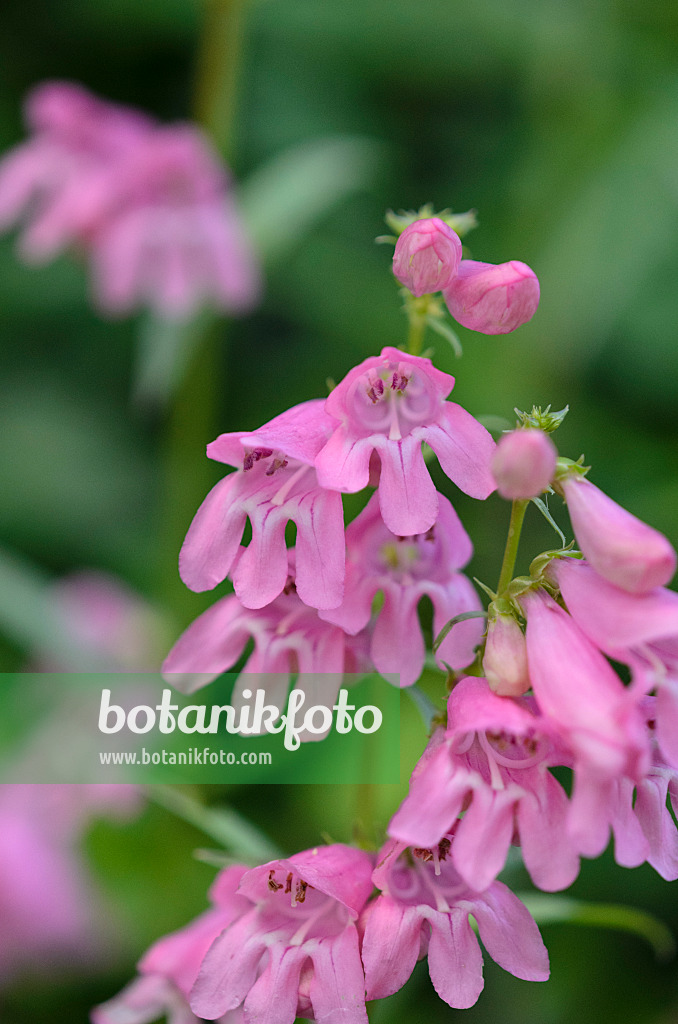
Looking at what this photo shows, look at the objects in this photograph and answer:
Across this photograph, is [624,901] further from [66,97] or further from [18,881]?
[66,97]

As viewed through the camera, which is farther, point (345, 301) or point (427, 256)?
point (345, 301)

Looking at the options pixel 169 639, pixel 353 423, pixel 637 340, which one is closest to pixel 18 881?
pixel 169 639

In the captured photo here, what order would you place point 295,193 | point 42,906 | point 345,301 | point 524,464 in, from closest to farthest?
point 524,464 < point 42,906 < point 295,193 < point 345,301

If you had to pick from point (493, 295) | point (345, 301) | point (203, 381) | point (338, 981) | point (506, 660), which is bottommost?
point (338, 981)

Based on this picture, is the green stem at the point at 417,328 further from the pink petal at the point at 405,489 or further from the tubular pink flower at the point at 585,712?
the tubular pink flower at the point at 585,712

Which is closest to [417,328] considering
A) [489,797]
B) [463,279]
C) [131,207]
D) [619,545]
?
[463,279]

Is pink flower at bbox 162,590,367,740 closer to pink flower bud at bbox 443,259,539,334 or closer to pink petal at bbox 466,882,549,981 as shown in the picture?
pink petal at bbox 466,882,549,981

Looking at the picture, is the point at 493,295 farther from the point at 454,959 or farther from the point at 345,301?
the point at 345,301
